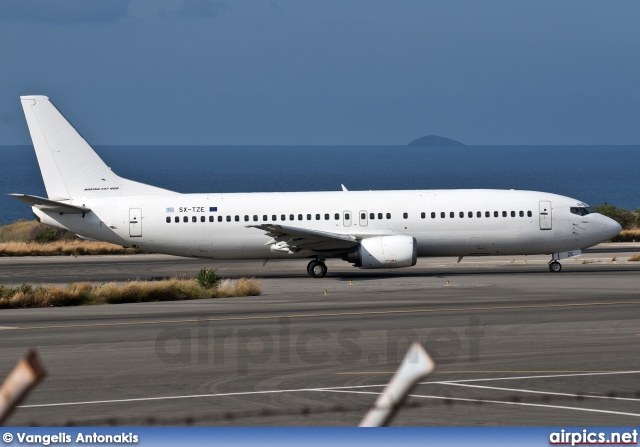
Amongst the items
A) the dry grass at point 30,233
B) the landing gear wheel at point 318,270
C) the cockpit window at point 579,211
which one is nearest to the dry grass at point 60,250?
the dry grass at point 30,233

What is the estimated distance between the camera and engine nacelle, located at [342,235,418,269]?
127 ft

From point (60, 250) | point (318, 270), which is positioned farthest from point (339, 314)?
point (60, 250)

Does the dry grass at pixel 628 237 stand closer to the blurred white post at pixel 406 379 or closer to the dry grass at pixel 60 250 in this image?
the dry grass at pixel 60 250

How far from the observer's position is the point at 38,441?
5.42 metres

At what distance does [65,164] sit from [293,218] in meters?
9.25

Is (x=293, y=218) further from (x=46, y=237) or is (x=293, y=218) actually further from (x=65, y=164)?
(x=46, y=237)

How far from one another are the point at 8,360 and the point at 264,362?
508 centimetres

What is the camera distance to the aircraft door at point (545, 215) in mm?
40250

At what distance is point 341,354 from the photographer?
20.7m

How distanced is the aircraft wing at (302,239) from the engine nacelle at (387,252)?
1.97 ft

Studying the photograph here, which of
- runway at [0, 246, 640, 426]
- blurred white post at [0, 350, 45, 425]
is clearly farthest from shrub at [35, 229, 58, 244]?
blurred white post at [0, 350, 45, 425]

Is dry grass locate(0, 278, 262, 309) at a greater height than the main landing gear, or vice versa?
the main landing gear

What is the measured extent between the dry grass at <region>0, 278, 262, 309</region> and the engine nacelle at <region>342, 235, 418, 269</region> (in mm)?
5816

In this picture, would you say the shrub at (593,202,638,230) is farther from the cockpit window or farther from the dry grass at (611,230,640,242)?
the cockpit window
